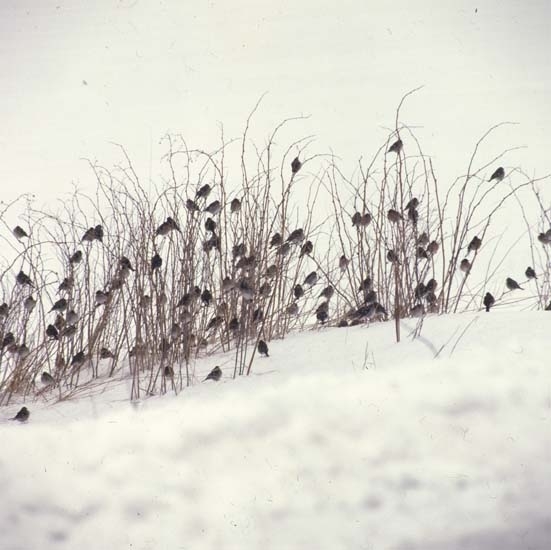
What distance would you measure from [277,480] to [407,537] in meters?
0.49

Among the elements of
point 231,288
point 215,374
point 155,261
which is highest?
point 155,261

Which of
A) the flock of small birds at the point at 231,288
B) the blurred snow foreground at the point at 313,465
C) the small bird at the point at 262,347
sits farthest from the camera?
the flock of small birds at the point at 231,288

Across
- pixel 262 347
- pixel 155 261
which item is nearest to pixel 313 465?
pixel 262 347

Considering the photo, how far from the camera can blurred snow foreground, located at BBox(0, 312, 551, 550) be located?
2924 millimetres

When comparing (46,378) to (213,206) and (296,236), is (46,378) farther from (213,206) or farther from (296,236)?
(296,236)

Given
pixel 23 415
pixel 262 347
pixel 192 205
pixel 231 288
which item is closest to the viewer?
pixel 23 415

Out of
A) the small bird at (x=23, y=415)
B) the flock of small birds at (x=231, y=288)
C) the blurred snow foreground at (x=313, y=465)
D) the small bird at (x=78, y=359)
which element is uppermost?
the flock of small birds at (x=231, y=288)

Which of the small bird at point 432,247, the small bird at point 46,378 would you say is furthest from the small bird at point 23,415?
the small bird at point 432,247

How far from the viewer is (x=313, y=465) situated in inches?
119

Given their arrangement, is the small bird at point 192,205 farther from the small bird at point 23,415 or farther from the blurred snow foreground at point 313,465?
the small bird at point 23,415

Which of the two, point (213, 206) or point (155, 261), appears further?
point (213, 206)

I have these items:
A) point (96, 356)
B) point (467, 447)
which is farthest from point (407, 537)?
point (96, 356)

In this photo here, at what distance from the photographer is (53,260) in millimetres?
5922

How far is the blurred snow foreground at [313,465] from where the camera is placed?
2.92 metres
